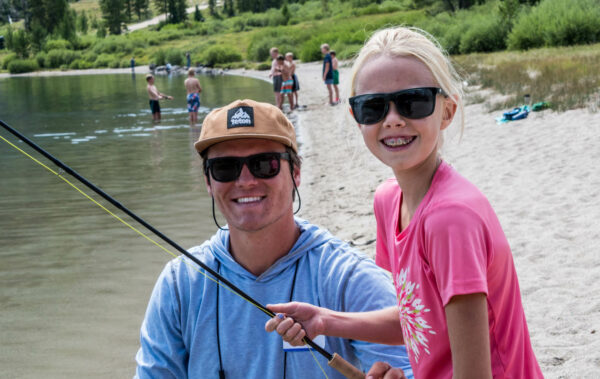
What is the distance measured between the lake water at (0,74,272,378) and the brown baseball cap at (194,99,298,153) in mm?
2993

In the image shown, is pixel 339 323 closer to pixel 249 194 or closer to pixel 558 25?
pixel 249 194

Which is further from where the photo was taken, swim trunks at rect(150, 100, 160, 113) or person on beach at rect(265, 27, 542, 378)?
swim trunks at rect(150, 100, 160, 113)

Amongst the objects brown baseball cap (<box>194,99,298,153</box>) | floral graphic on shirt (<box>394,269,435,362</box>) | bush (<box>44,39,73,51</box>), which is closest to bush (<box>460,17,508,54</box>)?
brown baseball cap (<box>194,99,298,153</box>)

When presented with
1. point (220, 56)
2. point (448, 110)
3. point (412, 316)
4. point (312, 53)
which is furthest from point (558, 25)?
point (220, 56)

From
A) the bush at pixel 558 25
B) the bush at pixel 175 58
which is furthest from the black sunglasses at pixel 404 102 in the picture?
the bush at pixel 175 58

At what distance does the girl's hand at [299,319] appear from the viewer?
6.23 feet

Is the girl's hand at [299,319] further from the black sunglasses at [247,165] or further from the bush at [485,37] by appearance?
the bush at [485,37]

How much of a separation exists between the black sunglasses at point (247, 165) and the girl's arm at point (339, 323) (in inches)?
21.6

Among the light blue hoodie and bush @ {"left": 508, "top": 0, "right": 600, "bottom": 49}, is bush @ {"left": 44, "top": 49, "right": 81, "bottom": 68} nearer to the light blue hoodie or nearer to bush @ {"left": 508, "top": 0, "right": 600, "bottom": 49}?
bush @ {"left": 508, "top": 0, "right": 600, "bottom": 49}

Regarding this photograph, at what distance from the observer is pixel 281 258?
222cm

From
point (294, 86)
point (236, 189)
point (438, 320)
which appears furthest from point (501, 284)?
point (294, 86)

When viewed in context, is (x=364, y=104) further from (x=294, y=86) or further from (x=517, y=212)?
(x=294, y=86)

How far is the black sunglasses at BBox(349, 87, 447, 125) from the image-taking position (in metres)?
1.74

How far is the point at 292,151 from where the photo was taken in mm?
2396
